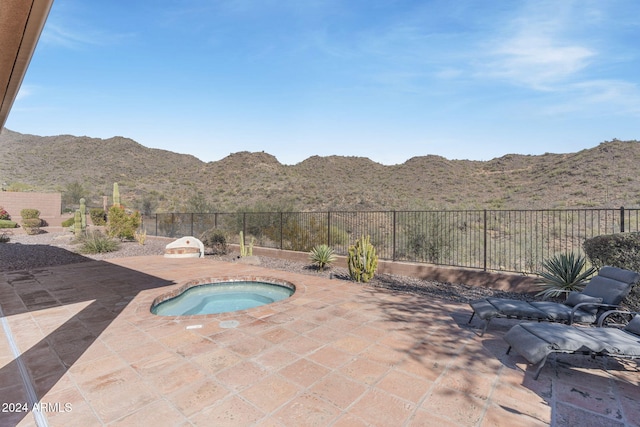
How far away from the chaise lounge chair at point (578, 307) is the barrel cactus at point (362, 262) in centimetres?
286

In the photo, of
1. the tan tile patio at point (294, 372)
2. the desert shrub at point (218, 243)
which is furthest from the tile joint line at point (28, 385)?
the desert shrub at point (218, 243)

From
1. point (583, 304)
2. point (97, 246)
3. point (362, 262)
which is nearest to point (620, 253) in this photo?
point (583, 304)

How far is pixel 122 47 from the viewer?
443 inches

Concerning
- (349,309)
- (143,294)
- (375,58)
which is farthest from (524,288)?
(375,58)

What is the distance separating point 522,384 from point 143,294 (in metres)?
5.59

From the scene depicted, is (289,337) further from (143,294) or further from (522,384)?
(143,294)

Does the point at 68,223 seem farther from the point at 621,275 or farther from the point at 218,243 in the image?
the point at 621,275

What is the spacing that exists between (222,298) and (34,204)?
22.6 meters

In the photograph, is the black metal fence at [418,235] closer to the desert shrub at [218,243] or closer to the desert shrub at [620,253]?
the desert shrub at [218,243]

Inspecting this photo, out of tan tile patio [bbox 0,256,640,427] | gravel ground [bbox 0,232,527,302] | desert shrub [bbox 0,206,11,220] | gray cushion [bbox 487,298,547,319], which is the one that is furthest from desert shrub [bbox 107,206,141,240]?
gray cushion [bbox 487,298,547,319]

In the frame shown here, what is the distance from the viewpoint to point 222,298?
618 centimetres

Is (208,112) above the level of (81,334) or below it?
above

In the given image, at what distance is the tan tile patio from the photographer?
84.3 inches

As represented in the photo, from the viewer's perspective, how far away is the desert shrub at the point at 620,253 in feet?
14.0
